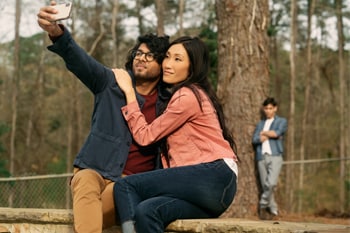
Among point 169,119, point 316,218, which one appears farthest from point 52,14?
point 316,218

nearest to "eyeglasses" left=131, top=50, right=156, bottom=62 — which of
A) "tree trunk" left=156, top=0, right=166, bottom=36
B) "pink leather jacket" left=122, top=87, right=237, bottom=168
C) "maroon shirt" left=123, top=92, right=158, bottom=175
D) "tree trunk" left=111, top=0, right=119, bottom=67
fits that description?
"maroon shirt" left=123, top=92, right=158, bottom=175

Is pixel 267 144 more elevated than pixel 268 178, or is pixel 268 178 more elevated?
pixel 267 144

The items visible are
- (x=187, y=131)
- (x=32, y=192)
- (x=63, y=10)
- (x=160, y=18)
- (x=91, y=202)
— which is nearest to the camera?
(x=63, y=10)

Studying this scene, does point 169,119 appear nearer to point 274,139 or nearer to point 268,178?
point 268,178

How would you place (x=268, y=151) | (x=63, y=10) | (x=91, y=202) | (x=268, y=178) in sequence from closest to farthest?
(x=63, y=10) < (x=91, y=202) < (x=268, y=178) < (x=268, y=151)

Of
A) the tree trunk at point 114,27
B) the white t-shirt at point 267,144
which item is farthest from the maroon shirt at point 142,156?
the tree trunk at point 114,27

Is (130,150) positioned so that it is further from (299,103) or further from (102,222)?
(299,103)

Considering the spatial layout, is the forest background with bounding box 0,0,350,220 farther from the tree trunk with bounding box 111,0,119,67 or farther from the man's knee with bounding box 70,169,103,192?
the man's knee with bounding box 70,169,103,192

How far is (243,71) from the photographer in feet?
26.9

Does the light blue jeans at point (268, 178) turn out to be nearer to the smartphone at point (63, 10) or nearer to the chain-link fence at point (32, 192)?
the chain-link fence at point (32, 192)

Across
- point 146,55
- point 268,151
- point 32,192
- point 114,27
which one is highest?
point 114,27

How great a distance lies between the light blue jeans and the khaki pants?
17.3 feet

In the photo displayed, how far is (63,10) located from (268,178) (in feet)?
19.4

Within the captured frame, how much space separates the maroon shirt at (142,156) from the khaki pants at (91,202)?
0.54 ft
